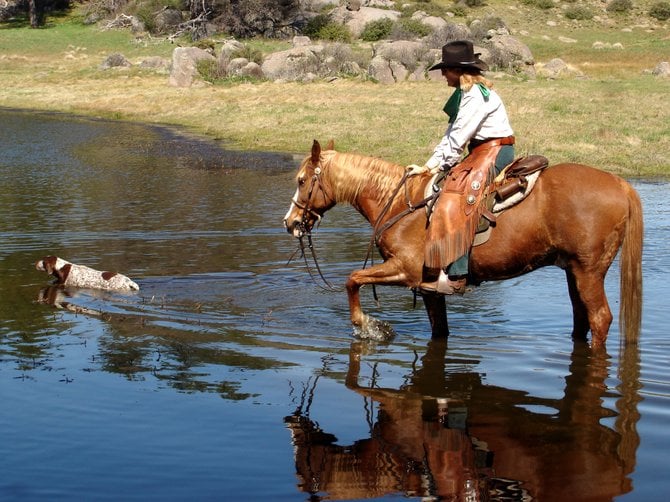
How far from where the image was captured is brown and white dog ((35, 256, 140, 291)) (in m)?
11.9

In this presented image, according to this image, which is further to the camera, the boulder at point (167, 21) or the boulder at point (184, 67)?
the boulder at point (167, 21)

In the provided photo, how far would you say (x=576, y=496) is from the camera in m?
5.85

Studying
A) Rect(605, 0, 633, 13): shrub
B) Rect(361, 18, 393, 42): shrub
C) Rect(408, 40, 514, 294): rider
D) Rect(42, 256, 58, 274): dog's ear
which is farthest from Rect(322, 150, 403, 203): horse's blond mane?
Rect(605, 0, 633, 13): shrub

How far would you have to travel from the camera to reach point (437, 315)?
9.72 m

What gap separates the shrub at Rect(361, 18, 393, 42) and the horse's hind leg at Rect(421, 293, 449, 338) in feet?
155

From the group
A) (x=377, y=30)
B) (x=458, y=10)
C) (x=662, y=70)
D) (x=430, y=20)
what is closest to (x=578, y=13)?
(x=458, y=10)

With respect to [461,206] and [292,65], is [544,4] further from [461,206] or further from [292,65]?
[461,206]

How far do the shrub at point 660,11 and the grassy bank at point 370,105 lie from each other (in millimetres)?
10359

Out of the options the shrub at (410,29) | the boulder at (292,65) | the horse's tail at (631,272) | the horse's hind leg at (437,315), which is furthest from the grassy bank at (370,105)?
the horse's tail at (631,272)

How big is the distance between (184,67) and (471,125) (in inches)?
1370

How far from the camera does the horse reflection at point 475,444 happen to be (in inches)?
238

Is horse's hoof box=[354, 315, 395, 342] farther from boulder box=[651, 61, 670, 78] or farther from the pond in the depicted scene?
boulder box=[651, 61, 670, 78]

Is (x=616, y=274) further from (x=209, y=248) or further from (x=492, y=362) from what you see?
(x=209, y=248)

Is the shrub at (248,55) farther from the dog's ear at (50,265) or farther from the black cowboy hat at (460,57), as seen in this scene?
the black cowboy hat at (460,57)
